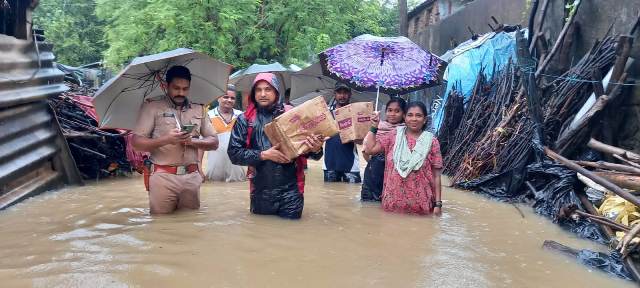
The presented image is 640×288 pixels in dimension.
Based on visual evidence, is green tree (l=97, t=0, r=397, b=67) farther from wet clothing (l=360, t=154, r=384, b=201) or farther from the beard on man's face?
the beard on man's face

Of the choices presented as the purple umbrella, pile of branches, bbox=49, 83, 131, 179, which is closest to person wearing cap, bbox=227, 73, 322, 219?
the purple umbrella

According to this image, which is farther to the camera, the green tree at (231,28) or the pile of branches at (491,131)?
the green tree at (231,28)

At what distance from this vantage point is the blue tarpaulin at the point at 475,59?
31.1 feet

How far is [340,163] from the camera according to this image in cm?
784

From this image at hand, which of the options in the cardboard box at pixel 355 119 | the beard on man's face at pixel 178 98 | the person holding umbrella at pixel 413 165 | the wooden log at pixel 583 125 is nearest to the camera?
the beard on man's face at pixel 178 98

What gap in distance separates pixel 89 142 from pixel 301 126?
440cm

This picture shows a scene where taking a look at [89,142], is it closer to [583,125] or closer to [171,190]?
[171,190]

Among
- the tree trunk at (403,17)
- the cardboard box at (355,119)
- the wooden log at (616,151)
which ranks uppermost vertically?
the tree trunk at (403,17)

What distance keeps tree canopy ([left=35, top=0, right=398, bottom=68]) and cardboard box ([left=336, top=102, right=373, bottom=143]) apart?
23.9ft

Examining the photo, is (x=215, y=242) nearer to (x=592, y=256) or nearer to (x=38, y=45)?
(x=592, y=256)

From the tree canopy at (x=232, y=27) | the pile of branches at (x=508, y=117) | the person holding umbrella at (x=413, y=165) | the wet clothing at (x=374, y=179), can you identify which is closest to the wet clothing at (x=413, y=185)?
the person holding umbrella at (x=413, y=165)

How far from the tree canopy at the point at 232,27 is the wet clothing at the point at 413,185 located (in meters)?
8.54

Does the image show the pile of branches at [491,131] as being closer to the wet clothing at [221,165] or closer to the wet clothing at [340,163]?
the wet clothing at [340,163]

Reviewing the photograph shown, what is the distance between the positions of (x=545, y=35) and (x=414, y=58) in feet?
11.3
